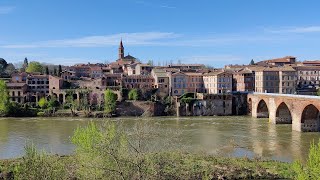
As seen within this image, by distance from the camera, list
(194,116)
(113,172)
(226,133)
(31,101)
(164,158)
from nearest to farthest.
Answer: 1. (113,172)
2. (164,158)
3. (226,133)
4. (194,116)
5. (31,101)

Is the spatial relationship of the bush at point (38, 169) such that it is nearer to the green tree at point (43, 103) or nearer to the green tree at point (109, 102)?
the green tree at point (109, 102)

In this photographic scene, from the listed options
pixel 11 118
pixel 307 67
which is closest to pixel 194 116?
pixel 11 118

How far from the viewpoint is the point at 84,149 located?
683 inches

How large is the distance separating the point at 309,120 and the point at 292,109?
303cm

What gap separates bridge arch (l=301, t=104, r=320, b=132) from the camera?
44.8 meters

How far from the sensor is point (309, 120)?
4516 centimetres

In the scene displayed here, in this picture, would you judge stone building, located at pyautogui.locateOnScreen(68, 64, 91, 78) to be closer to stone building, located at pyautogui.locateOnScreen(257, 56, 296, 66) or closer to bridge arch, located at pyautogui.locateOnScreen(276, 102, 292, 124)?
stone building, located at pyautogui.locateOnScreen(257, 56, 296, 66)

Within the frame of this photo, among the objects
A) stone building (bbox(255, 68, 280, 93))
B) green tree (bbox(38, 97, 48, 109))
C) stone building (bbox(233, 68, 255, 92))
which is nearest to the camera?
green tree (bbox(38, 97, 48, 109))

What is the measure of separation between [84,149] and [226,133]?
29520mm

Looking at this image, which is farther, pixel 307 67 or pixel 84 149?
pixel 307 67

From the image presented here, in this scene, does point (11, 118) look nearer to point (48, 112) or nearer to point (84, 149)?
point (48, 112)

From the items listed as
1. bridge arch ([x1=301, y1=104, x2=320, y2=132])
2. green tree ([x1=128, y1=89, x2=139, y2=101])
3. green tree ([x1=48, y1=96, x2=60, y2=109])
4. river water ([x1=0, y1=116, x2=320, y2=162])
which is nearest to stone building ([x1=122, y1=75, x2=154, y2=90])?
green tree ([x1=128, y1=89, x2=139, y2=101])

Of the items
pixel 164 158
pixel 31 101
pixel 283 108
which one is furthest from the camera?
pixel 31 101

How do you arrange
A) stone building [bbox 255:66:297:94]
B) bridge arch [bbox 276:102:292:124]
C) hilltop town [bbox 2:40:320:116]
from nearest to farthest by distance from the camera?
bridge arch [bbox 276:102:292:124]
hilltop town [bbox 2:40:320:116]
stone building [bbox 255:66:297:94]
